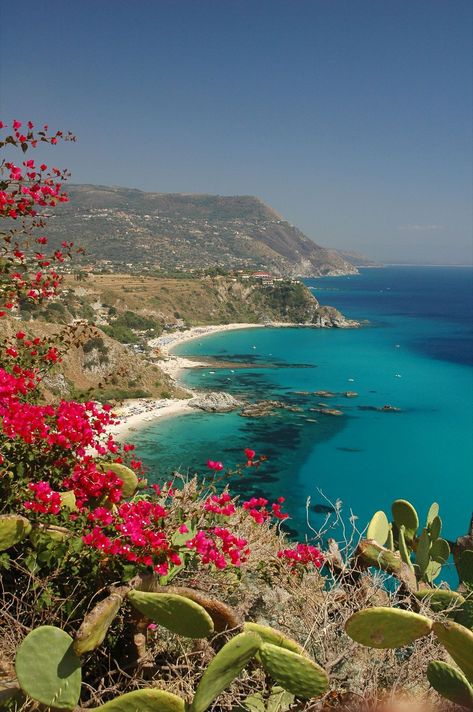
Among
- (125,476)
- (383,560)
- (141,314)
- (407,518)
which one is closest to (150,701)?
(125,476)

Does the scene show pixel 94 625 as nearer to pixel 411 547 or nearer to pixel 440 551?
pixel 440 551

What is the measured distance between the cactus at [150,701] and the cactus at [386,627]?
117cm

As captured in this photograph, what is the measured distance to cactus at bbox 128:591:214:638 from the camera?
3064mm

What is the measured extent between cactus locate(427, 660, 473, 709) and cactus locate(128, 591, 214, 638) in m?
1.43

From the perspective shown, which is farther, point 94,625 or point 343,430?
point 343,430

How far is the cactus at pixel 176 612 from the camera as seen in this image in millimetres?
3064

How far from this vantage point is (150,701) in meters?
2.86

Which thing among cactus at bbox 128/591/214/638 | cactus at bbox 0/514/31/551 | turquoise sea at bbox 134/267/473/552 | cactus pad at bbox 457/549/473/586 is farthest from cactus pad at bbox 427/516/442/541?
turquoise sea at bbox 134/267/473/552

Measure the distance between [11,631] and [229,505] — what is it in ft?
5.98

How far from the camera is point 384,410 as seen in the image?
4753 cm

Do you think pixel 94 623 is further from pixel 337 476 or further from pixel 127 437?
pixel 127 437

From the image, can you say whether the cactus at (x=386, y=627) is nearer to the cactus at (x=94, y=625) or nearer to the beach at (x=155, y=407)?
the cactus at (x=94, y=625)

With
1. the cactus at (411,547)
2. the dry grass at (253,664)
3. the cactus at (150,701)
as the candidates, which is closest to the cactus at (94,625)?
the cactus at (150,701)

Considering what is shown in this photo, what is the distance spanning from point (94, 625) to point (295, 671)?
1202mm
